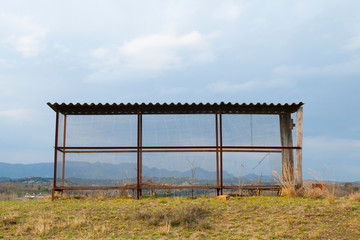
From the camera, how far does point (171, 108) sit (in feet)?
40.4

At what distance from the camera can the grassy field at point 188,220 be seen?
795 cm

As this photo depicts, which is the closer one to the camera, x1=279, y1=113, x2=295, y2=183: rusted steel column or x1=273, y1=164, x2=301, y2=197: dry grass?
x1=273, y1=164, x2=301, y2=197: dry grass

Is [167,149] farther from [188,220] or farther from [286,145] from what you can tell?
[286,145]

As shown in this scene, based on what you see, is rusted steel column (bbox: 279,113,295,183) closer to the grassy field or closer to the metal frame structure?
the metal frame structure

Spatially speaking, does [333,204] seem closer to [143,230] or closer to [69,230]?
[143,230]

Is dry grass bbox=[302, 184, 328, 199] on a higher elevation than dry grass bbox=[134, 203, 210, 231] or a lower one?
higher

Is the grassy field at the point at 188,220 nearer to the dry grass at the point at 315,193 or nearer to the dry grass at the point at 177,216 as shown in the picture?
the dry grass at the point at 177,216

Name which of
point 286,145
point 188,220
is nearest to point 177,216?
point 188,220

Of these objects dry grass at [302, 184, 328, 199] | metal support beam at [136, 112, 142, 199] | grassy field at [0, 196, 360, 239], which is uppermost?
metal support beam at [136, 112, 142, 199]

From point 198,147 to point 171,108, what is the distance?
1.65 meters

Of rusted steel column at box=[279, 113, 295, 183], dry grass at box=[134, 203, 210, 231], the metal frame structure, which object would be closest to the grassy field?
dry grass at box=[134, 203, 210, 231]

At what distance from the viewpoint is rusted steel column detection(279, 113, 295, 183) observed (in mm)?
12461

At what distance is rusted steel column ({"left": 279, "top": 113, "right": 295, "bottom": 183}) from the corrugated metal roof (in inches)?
13.2

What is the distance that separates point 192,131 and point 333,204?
16.4 feet
